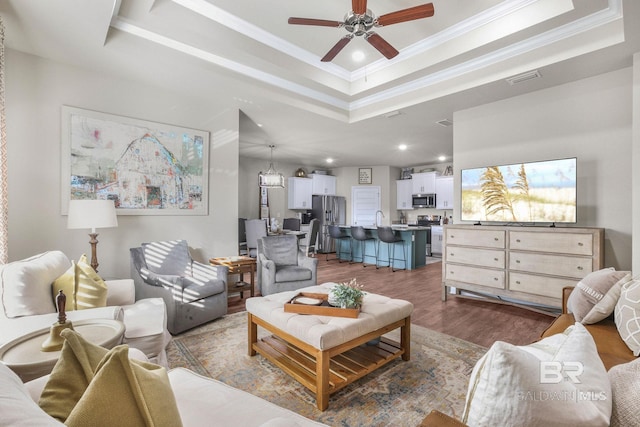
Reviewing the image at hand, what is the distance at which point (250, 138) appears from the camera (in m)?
5.86

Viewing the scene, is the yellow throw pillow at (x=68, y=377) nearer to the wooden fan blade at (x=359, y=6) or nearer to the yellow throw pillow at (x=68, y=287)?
the yellow throw pillow at (x=68, y=287)

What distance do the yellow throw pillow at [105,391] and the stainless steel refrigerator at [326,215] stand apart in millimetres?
7328

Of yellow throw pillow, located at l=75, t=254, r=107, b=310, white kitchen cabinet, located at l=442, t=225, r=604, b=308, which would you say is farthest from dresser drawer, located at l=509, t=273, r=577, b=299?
yellow throw pillow, located at l=75, t=254, r=107, b=310

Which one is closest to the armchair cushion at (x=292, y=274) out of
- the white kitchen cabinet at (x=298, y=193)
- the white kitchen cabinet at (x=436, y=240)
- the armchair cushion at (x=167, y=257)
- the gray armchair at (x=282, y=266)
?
the gray armchair at (x=282, y=266)

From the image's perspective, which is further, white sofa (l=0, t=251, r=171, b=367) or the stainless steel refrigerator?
the stainless steel refrigerator

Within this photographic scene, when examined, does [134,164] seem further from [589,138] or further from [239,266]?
[589,138]

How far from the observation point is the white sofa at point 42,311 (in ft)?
5.43

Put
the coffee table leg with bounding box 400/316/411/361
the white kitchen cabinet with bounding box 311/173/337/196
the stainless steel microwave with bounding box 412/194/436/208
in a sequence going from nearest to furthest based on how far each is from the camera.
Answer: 1. the coffee table leg with bounding box 400/316/411/361
2. the stainless steel microwave with bounding box 412/194/436/208
3. the white kitchen cabinet with bounding box 311/173/337/196

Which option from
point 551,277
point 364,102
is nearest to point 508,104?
point 364,102

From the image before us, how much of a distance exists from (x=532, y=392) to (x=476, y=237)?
10.8ft

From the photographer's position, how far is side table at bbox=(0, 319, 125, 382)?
4.02ft

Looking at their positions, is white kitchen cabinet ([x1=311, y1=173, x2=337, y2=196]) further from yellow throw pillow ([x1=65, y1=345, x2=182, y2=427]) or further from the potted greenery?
yellow throw pillow ([x1=65, y1=345, x2=182, y2=427])

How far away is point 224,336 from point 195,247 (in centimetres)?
147

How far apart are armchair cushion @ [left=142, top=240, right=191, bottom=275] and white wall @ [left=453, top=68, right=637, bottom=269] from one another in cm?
411
